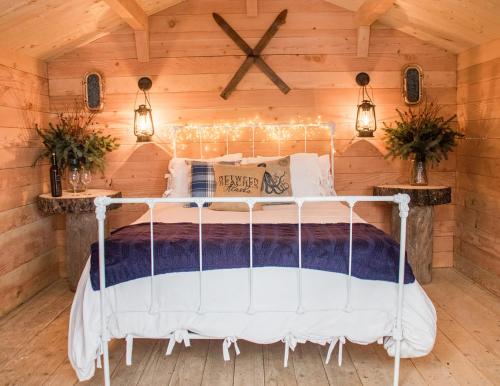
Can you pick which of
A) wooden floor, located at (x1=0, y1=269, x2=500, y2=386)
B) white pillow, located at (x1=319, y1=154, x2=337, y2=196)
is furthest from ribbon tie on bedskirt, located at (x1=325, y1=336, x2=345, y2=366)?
white pillow, located at (x1=319, y1=154, x2=337, y2=196)

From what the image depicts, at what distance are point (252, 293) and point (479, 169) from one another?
2.43 metres

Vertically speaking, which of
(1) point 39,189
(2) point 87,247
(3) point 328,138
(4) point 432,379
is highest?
(3) point 328,138

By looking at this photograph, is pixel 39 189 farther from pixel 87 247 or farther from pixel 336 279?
pixel 336 279

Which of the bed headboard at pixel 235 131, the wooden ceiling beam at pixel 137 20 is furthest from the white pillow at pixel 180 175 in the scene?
→ the wooden ceiling beam at pixel 137 20

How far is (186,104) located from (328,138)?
1.22 meters

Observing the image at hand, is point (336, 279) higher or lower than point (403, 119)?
lower

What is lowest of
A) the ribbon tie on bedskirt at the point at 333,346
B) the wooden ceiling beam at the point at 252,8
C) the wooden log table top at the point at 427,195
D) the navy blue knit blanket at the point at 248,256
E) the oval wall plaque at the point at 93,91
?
the ribbon tie on bedskirt at the point at 333,346

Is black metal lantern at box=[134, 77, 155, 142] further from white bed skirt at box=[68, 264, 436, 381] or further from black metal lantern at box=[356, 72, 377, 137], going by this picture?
white bed skirt at box=[68, 264, 436, 381]

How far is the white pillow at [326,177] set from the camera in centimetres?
370

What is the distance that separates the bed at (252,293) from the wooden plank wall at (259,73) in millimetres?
2016

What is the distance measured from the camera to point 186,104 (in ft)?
13.5

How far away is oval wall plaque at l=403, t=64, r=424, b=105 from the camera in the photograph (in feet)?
13.3

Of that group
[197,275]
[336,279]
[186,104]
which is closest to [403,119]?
[186,104]

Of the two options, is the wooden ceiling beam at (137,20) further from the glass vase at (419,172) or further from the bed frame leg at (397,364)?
the bed frame leg at (397,364)
